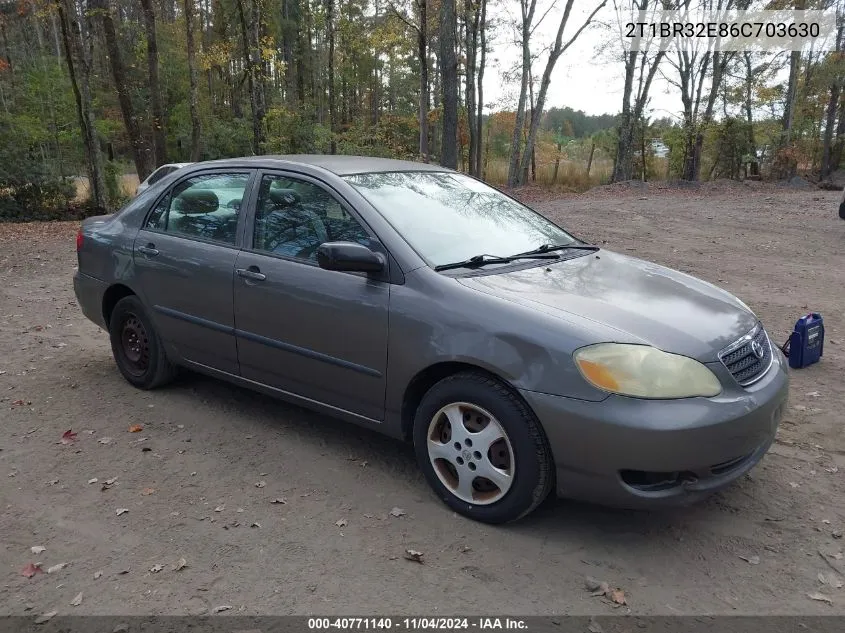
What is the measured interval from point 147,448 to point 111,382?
1.39 meters

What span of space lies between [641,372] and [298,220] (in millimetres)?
2142

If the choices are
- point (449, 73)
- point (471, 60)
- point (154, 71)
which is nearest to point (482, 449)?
point (449, 73)

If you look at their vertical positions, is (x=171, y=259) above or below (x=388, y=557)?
above

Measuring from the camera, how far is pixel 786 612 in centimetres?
257

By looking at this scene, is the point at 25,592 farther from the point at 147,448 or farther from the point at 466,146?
the point at 466,146

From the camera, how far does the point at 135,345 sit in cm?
490

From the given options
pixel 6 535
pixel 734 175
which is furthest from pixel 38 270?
pixel 734 175

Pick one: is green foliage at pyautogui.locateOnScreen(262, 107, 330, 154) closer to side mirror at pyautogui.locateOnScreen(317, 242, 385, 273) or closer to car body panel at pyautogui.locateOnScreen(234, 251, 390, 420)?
car body panel at pyautogui.locateOnScreen(234, 251, 390, 420)

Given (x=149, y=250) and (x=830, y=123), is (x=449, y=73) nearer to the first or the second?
(x=149, y=250)

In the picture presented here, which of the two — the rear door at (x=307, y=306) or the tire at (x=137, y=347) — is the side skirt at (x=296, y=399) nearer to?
the rear door at (x=307, y=306)

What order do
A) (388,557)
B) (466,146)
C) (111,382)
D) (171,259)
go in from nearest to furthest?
(388,557), (171,259), (111,382), (466,146)

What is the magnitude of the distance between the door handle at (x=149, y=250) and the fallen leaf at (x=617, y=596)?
3.54 metres

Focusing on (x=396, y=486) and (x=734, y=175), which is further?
(x=734, y=175)

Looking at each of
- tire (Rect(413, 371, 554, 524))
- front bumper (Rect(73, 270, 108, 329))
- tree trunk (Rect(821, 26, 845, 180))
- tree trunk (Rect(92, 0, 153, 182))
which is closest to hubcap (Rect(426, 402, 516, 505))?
→ tire (Rect(413, 371, 554, 524))
